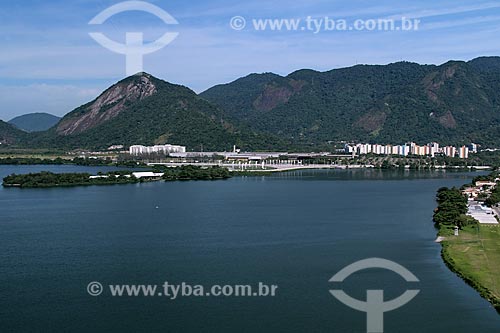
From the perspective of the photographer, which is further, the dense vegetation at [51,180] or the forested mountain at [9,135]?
the forested mountain at [9,135]

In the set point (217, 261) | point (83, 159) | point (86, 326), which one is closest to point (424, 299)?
point (217, 261)

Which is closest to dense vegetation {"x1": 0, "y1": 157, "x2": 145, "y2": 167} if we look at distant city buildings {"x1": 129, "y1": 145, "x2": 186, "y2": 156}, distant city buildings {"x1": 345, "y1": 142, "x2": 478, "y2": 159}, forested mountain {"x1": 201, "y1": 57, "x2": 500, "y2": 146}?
distant city buildings {"x1": 129, "y1": 145, "x2": 186, "y2": 156}

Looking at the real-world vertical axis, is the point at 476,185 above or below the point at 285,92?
below

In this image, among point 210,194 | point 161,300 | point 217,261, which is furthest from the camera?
point 210,194

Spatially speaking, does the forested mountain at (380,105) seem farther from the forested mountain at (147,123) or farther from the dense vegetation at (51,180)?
the dense vegetation at (51,180)

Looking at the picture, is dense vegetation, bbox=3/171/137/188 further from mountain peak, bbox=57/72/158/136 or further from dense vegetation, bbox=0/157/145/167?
mountain peak, bbox=57/72/158/136

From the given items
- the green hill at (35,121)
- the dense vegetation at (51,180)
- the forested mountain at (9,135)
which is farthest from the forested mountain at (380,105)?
the green hill at (35,121)

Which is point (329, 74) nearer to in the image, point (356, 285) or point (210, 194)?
point (210, 194)
